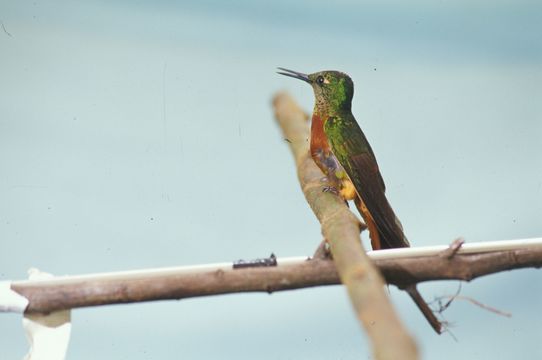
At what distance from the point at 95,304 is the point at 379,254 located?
479 mm

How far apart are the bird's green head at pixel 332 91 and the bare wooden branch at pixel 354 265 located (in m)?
0.16

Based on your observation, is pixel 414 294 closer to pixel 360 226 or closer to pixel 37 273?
pixel 360 226

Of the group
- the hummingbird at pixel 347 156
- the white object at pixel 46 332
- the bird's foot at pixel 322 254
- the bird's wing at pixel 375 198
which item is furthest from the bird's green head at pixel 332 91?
the white object at pixel 46 332

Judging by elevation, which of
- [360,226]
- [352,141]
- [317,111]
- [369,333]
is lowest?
[369,333]

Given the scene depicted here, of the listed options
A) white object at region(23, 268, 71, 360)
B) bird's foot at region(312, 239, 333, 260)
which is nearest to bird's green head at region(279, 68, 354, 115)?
bird's foot at region(312, 239, 333, 260)

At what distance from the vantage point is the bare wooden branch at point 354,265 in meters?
0.97

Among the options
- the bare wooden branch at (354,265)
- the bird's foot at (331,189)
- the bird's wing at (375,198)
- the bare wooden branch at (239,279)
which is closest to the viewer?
the bare wooden branch at (354,265)

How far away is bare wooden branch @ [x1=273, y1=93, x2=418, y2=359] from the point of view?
0.97 m

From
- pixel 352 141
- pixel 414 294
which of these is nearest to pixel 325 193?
pixel 352 141

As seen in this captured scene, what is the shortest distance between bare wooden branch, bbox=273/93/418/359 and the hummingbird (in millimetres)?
42

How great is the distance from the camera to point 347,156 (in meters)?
1.82

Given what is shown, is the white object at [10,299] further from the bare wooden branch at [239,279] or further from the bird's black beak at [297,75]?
the bird's black beak at [297,75]

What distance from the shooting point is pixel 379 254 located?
1.39 m

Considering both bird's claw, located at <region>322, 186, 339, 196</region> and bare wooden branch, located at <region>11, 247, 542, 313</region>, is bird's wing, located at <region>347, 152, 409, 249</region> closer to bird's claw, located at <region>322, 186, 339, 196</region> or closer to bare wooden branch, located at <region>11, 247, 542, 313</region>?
bird's claw, located at <region>322, 186, 339, 196</region>
